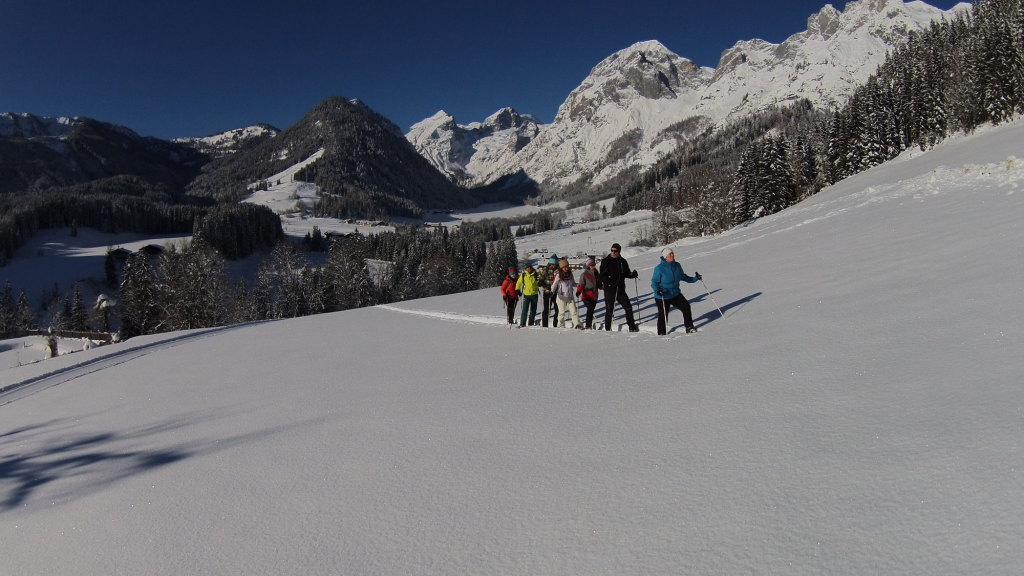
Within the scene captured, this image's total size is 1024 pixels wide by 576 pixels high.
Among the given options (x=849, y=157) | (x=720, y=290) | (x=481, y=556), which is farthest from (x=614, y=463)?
(x=849, y=157)

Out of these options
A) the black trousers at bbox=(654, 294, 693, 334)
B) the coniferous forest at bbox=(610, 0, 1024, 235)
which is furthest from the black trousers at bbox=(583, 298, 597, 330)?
the coniferous forest at bbox=(610, 0, 1024, 235)

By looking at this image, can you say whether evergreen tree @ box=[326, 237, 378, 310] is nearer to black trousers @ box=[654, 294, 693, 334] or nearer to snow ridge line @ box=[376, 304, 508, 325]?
snow ridge line @ box=[376, 304, 508, 325]

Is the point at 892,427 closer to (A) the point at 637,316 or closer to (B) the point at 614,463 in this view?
(B) the point at 614,463

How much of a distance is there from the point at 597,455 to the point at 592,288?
26.4 ft

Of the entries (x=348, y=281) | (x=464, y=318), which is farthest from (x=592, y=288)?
(x=348, y=281)

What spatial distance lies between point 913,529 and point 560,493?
7.49 ft

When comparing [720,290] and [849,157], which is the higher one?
[849,157]

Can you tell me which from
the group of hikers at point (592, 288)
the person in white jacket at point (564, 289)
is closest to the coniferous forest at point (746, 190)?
the group of hikers at point (592, 288)

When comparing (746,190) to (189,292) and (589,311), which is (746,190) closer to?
(589,311)

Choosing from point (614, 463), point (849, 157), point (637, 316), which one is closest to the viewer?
point (614, 463)

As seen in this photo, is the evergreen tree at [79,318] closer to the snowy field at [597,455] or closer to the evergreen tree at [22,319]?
the evergreen tree at [22,319]

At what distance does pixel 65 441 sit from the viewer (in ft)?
25.4

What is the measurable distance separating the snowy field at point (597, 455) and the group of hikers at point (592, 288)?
733 mm

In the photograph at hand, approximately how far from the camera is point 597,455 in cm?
471
